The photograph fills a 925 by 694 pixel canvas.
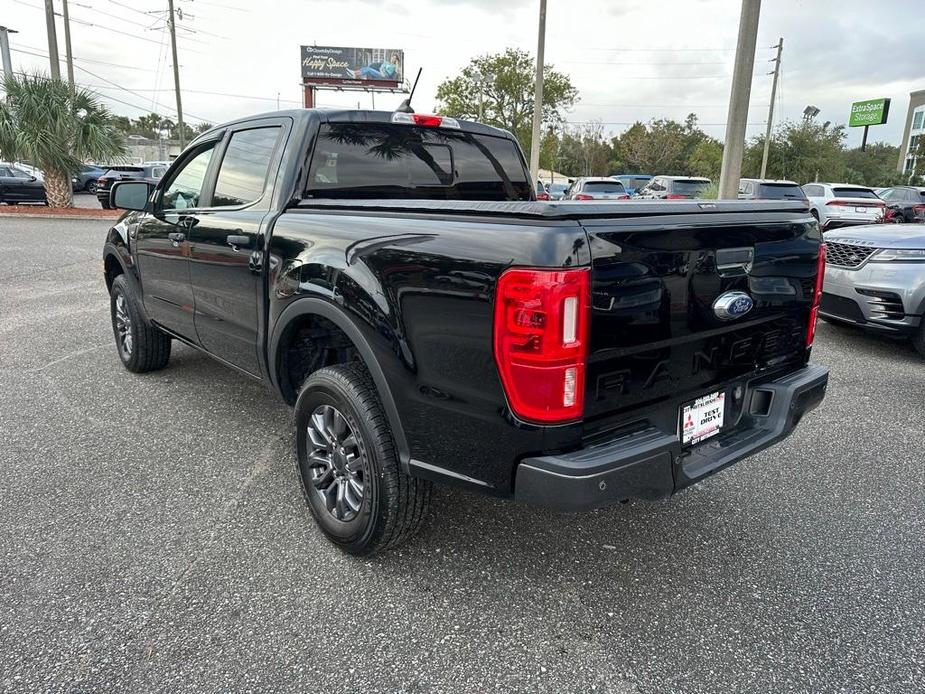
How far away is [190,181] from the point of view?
13.4 ft

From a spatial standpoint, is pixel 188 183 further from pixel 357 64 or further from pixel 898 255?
pixel 357 64

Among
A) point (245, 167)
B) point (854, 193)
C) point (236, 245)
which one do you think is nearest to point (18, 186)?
point (245, 167)

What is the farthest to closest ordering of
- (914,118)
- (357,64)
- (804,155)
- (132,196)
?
(914,118) → (357,64) → (804,155) → (132,196)

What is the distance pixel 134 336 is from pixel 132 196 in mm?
1118

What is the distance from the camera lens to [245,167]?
353 cm

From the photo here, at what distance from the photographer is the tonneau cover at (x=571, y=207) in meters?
1.99

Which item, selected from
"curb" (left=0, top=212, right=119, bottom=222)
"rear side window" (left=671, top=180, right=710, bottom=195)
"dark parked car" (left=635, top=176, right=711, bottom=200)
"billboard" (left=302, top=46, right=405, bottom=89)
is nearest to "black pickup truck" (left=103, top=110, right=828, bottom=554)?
"dark parked car" (left=635, top=176, right=711, bottom=200)

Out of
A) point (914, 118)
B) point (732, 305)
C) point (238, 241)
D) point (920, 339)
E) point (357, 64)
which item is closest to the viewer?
point (732, 305)

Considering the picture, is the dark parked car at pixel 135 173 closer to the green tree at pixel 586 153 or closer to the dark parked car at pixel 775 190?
the dark parked car at pixel 775 190

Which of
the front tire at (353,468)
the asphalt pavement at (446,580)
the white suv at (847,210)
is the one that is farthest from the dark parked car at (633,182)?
the front tire at (353,468)

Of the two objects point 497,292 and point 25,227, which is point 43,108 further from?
point 497,292

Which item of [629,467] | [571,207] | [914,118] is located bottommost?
[629,467]

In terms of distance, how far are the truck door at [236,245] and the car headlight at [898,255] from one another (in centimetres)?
544

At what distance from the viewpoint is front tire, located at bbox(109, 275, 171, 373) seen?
16.0ft
